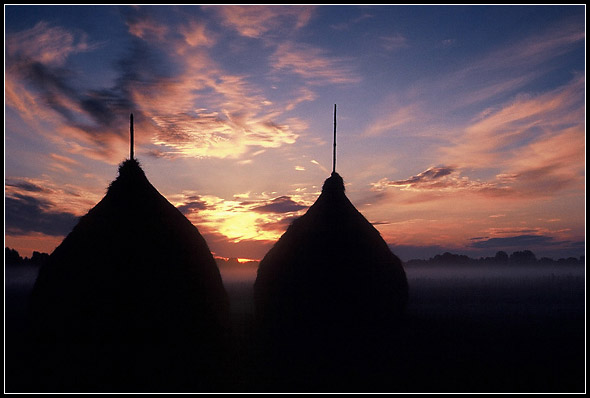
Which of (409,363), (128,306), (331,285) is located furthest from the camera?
(331,285)

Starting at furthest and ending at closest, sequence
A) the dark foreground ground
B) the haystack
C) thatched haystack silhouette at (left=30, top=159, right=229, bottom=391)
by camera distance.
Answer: the haystack → thatched haystack silhouette at (left=30, top=159, right=229, bottom=391) → the dark foreground ground

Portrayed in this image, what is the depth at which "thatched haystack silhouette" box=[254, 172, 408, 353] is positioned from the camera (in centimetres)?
1241

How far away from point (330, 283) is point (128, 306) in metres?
5.61

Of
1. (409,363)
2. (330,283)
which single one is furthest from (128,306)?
(409,363)

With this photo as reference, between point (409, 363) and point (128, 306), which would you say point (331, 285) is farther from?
point (128, 306)

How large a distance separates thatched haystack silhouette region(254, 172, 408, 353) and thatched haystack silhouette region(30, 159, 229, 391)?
8.82 feet

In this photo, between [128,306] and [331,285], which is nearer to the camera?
[128,306]

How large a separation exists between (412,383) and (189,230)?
21.0 ft

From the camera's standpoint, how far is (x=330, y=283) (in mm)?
12562

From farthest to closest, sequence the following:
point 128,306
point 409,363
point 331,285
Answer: point 331,285 → point 409,363 → point 128,306

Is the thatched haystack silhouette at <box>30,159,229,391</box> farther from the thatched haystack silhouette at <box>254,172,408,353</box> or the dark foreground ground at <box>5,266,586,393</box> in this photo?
the thatched haystack silhouette at <box>254,172,408,353</box>

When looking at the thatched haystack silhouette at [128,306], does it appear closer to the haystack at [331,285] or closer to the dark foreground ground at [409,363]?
the dark foreground ground at [409,363]

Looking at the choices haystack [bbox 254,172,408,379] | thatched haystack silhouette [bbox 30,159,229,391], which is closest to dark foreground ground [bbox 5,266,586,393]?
haystack [bbox 254,172,408,379]

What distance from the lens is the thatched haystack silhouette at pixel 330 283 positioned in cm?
1241
